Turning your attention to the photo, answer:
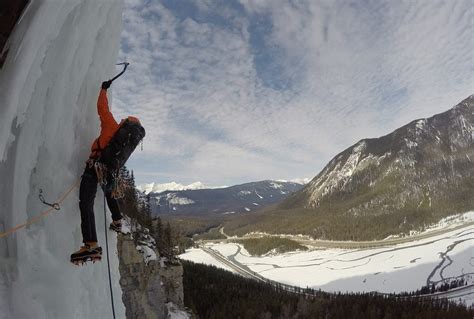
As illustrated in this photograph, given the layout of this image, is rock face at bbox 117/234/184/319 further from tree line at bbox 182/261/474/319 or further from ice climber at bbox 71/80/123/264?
tree line at bbox 182/261/474/319

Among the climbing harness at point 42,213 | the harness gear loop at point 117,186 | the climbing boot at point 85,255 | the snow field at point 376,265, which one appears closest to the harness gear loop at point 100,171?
the harness gear loop at point 117,186

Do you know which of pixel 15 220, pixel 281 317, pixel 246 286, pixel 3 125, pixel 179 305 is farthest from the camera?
pixel 246 286

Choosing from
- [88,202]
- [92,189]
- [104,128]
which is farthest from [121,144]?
[88,202]

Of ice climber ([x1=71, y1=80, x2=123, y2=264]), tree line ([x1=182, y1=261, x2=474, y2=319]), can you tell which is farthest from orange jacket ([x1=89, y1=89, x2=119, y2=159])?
tree line ([x1=182, y1=261, x2=474, y2=319])

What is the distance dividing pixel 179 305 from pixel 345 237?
154 m

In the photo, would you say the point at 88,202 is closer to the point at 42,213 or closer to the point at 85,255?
the point at 42,213

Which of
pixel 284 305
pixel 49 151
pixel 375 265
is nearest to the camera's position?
pixel 49 151

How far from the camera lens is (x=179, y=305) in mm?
32594

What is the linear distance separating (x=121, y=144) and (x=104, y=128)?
36 cm

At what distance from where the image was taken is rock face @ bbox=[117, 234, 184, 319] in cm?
2312

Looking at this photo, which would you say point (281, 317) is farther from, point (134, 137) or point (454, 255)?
point (454, 255)

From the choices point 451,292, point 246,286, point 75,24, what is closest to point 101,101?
point 75,24

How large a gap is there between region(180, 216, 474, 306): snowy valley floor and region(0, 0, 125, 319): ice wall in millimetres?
101379

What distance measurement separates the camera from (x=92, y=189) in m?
5.31
